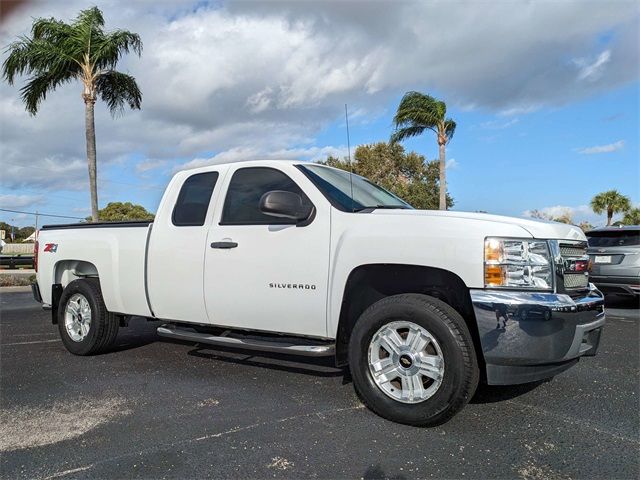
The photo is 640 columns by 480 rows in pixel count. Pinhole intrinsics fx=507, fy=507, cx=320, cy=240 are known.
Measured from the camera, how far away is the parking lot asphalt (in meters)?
2.92

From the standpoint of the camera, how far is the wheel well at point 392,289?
11.8ft

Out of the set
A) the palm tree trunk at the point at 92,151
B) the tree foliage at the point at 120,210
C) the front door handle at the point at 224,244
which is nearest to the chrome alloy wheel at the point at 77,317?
the front door handle at the point at 224,244

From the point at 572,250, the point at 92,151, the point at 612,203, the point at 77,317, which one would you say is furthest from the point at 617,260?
the point at 612,203

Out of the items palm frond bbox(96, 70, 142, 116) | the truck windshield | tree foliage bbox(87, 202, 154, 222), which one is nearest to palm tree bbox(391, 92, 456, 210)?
palm frond bbox(96, 70, 142, 116)

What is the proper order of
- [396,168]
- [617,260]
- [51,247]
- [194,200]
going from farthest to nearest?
[396,168] < [617,260] < [51,247] < [194,200]

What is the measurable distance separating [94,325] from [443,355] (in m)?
3.82

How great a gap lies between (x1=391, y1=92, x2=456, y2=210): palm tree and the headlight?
1731 centimetres

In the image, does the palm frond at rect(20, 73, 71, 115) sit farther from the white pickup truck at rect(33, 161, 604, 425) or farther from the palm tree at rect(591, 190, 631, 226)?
the palm tree at rect(591, 190, 631, 226)

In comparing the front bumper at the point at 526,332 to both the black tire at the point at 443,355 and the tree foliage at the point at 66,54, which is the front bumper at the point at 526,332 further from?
the tree foliage at the point at 66,54

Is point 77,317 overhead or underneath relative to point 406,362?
overhead

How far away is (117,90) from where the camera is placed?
1658 centimetres

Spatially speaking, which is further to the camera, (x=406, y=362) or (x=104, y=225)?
(x=104, y=225)

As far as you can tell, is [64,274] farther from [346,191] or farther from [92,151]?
[92,151]

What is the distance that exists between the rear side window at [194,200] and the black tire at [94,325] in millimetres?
1377
